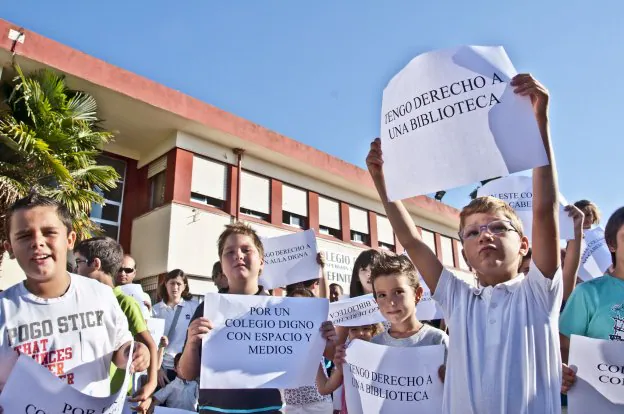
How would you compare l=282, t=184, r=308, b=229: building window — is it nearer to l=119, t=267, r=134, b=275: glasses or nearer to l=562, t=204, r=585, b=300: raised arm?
l=119, t=267, r=134, b=275: glasses

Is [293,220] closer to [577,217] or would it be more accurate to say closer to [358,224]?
[358,224]

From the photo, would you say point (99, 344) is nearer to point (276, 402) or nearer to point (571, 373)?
point (276, 402)

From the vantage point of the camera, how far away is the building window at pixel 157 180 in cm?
1323

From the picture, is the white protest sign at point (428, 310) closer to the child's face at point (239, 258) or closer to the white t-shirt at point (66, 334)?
the child's face at point (239, 258)

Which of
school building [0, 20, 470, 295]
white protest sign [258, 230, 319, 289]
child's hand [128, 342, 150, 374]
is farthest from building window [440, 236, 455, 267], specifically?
child's hand [128, 342, 150, 374]

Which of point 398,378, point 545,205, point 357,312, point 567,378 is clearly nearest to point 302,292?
point 357,312

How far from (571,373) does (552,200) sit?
777 mm

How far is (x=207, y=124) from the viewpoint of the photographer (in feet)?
41.9

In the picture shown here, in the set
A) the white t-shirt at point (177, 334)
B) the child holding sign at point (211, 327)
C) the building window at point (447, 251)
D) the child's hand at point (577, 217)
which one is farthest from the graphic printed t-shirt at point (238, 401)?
the building window at point (447, 251)

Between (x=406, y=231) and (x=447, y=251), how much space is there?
2144cm

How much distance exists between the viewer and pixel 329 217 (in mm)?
16922

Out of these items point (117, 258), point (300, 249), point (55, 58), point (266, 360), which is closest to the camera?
point (266, 360)

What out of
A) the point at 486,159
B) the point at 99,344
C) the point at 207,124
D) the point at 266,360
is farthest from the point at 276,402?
the point at 207,124

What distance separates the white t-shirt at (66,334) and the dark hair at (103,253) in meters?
1.21
